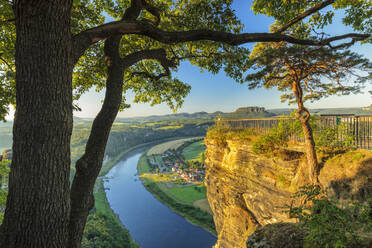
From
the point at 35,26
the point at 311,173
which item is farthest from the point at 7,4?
the point at 311,173

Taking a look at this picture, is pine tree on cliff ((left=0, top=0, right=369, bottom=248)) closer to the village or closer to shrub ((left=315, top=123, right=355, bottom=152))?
shrub ((left=315, top=123, right=355, bottom=152))

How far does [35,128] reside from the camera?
1.75 m

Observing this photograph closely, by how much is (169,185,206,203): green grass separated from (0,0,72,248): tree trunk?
38.1 metres

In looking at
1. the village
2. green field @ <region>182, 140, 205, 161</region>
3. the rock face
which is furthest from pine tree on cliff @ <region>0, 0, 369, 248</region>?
green field @ <region>182, 140, 205, 161</region>

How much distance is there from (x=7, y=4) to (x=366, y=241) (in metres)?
7.85

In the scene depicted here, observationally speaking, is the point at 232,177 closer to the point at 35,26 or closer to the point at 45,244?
the point at 45,244

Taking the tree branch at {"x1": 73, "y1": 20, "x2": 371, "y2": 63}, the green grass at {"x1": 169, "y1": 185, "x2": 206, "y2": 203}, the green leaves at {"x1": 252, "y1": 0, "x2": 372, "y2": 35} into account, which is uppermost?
the green leaves at {"x1": 252, "y1": 0, "x2": 372, "y2": 35}

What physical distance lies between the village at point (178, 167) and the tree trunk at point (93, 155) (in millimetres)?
46888

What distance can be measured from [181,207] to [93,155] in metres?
36.7

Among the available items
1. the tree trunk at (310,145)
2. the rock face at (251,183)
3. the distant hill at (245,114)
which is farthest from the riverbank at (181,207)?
the tree trunk at (310,145)

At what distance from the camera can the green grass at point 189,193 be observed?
36934 millimetres

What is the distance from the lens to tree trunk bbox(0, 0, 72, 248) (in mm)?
1742

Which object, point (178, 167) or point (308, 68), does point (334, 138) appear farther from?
point (178, 167)

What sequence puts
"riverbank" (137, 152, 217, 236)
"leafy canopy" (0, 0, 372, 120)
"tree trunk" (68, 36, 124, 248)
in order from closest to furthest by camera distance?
"tree trunk" (68, 36, 124, 248) < "leafy canopy" (0, 0, 372, 120) < "riverbank" (137, 152, 217, 236)
